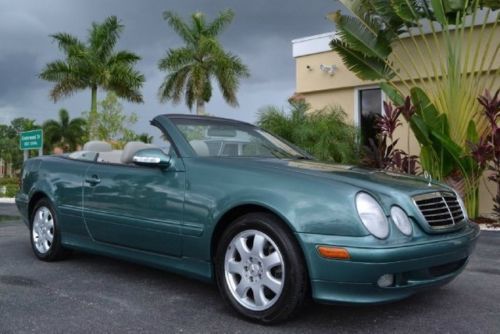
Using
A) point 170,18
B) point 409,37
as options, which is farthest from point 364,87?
point 170,18

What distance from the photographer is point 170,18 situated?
2880 centimetres

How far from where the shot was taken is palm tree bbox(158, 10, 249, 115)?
27.8 metres

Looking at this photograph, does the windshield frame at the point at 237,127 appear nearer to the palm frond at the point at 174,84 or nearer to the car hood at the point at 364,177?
the car hood at the point at 364,177

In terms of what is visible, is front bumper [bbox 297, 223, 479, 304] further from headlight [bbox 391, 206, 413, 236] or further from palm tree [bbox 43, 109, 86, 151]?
palm tree [bbox 43, 109, 86, 151]

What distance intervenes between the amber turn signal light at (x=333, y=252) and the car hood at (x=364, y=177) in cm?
43

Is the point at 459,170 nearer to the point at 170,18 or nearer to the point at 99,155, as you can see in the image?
the point at 99,155

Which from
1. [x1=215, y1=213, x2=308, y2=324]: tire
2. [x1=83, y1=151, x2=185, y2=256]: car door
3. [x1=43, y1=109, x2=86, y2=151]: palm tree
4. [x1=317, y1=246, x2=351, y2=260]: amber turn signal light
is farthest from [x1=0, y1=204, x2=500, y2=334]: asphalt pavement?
[x1=43, y1=109, x2=86, y2=151]: palm tree

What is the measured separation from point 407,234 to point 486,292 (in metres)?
1.66

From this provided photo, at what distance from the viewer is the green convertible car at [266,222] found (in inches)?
124

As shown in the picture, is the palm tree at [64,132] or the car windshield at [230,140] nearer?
the car windshield at [230,140]

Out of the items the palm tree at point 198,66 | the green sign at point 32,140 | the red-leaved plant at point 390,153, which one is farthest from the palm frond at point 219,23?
the red-leaved plant at point 390,153

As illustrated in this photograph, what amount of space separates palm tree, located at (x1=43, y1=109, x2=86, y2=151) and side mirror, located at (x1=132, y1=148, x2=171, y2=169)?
47.3 metres

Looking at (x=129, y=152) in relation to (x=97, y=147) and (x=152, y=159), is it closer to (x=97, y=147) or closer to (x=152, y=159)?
(x=152, y=159)

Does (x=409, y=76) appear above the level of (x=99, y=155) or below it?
above
